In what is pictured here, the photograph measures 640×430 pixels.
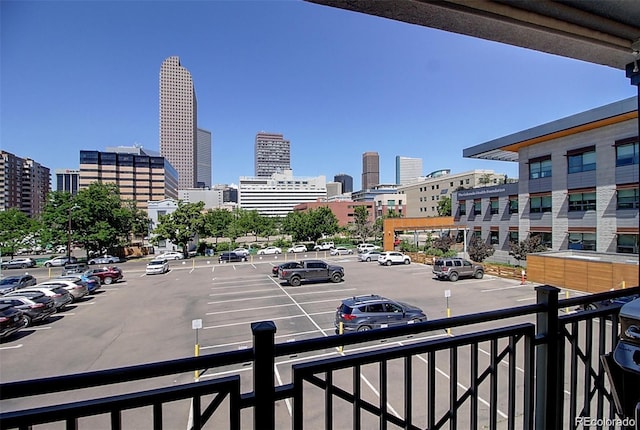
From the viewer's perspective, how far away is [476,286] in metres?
14.0

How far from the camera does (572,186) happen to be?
54.5 ft

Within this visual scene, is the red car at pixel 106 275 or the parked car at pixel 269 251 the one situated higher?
the red car at pixel 106 275

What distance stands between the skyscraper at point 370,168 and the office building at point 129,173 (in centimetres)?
12694

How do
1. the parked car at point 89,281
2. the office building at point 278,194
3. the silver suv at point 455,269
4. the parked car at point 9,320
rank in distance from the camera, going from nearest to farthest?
the parked car at point 9,320 → the parked car at point 89,281 → the silver suv at point 455,269 → the office building at point 278,194

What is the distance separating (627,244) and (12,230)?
4041cm

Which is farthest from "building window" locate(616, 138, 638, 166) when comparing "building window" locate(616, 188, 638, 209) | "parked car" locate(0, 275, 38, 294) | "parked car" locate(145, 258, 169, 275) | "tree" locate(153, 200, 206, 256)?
"tree" locate(153, 200, 206, 256)

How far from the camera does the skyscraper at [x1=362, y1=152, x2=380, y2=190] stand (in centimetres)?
18138

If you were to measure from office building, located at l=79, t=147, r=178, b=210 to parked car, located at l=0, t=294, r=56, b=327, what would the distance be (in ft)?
174

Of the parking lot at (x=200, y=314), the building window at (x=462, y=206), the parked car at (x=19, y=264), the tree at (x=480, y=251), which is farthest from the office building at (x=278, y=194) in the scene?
the parking lot at (x=200, y=314)

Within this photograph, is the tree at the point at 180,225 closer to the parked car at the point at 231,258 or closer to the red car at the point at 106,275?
the parked car at the point at 231,258

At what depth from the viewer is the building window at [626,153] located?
14.0 meters

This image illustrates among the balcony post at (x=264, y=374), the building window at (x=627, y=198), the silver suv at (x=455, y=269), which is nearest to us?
the balcony post at (x=264, y=374)

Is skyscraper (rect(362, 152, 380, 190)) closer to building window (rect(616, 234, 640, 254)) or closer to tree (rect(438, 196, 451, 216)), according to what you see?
tree (rect(438, 196, 451, 216))

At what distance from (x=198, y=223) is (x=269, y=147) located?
146706mm
